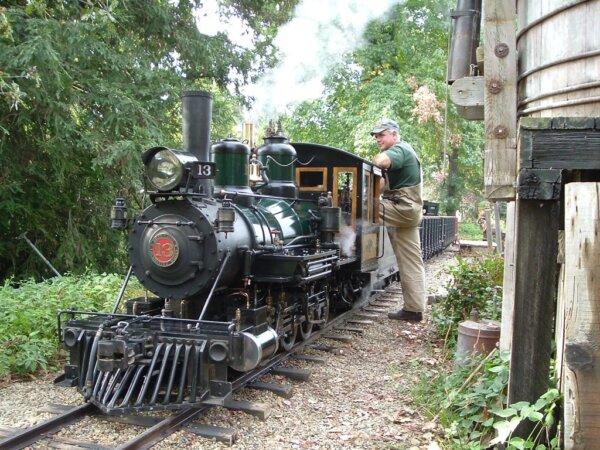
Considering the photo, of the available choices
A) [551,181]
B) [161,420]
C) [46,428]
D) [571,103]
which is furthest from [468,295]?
[46,428]

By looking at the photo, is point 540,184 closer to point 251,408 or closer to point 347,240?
point 251,408

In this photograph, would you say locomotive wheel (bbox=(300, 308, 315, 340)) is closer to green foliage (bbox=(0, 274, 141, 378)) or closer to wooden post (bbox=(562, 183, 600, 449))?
green foliage (bbox=(0, 274, 141, 378))

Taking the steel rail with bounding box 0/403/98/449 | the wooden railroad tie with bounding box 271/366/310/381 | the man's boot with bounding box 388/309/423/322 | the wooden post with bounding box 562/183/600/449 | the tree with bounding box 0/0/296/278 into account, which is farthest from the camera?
the man's boot with bounding box 388/309/423/322

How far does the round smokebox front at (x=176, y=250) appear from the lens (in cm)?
495

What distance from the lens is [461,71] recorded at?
5.12 meters

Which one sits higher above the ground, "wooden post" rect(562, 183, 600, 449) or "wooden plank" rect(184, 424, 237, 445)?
"wooden post" rect(562, 183, 600, 449)

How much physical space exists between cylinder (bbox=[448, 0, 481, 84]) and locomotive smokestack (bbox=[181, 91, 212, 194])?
7.26 ft

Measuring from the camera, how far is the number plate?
5.05 meters

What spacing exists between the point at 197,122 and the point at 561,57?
3.07 meters

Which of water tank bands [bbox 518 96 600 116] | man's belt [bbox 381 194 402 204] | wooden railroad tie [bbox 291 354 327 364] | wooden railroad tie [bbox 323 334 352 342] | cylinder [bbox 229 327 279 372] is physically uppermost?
water tank bands [bbox 518 96 600 116]

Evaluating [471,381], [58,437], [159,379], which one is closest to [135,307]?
[159,379]

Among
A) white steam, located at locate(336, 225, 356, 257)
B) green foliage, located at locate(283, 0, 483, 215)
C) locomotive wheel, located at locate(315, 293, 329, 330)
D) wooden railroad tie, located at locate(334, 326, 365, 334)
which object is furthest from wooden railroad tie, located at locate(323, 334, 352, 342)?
green foliage, located at locate(283, 0, 483, 215)

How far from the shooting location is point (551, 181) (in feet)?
10.3

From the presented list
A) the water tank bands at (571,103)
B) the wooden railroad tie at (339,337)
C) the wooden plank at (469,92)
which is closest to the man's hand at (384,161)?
the wooden railroad tie at (339,337)
